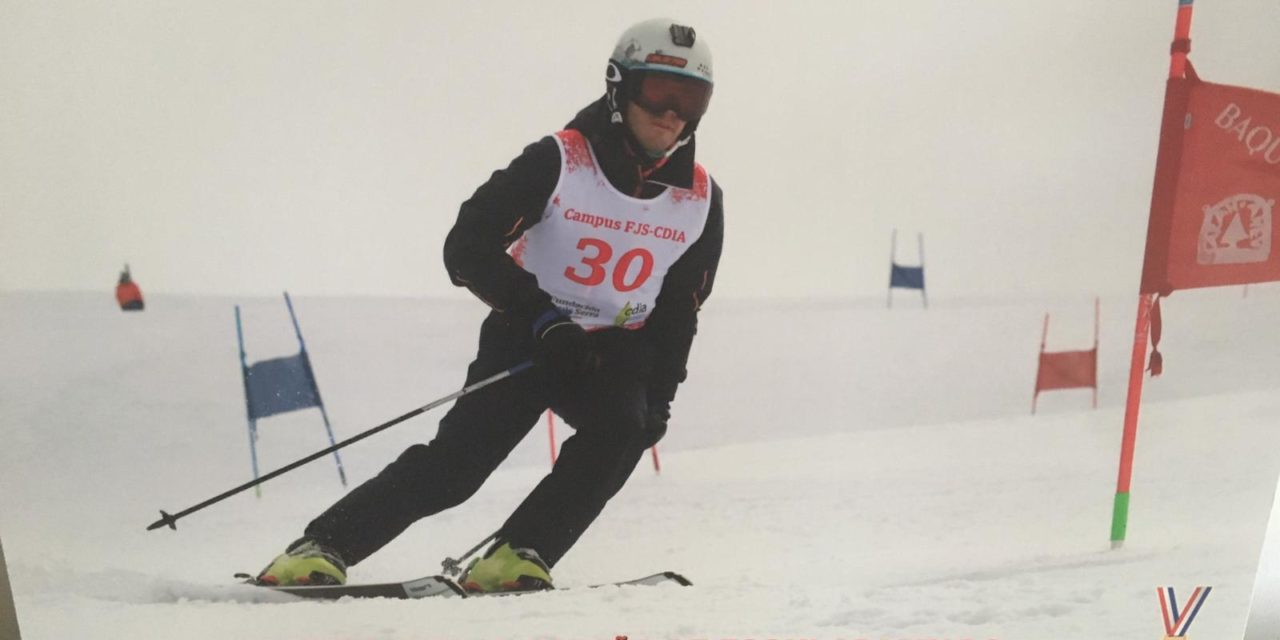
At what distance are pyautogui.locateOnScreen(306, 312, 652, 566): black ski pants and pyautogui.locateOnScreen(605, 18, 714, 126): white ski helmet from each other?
1.49 ft

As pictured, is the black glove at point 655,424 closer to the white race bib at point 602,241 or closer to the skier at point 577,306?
the skier at point 577,306

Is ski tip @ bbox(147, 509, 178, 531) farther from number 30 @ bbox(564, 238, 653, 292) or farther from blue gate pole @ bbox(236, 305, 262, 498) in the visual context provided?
number 30 @ bbox(564, 238, 653, 292)

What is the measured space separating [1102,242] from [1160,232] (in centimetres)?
14

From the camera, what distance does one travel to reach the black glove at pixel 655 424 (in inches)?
66.0

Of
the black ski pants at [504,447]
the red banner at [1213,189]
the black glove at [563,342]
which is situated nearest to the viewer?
the black glove at [563,342]

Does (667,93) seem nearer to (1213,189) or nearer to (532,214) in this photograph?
(532,214)

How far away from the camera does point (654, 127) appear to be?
159 cm

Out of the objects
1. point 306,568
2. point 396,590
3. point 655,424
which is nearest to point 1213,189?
point 655,424

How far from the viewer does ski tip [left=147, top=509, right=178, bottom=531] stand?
1.67 metres

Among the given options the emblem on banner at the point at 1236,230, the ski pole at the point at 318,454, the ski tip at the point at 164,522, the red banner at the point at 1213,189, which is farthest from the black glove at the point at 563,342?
the emblem on banner at the point at 1236,230

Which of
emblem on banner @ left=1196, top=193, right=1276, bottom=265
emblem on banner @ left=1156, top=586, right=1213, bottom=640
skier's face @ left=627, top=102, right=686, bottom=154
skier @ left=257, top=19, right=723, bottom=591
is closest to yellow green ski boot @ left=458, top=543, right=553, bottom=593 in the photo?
skier @ left=257, top=19, right=723, bottom=591

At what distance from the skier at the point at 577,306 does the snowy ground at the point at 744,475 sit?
0.05 meters

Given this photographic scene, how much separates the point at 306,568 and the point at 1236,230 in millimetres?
2126

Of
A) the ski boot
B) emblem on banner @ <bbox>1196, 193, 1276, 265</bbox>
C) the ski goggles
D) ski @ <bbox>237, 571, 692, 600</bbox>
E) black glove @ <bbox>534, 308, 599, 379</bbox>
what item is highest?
the ski goggles
